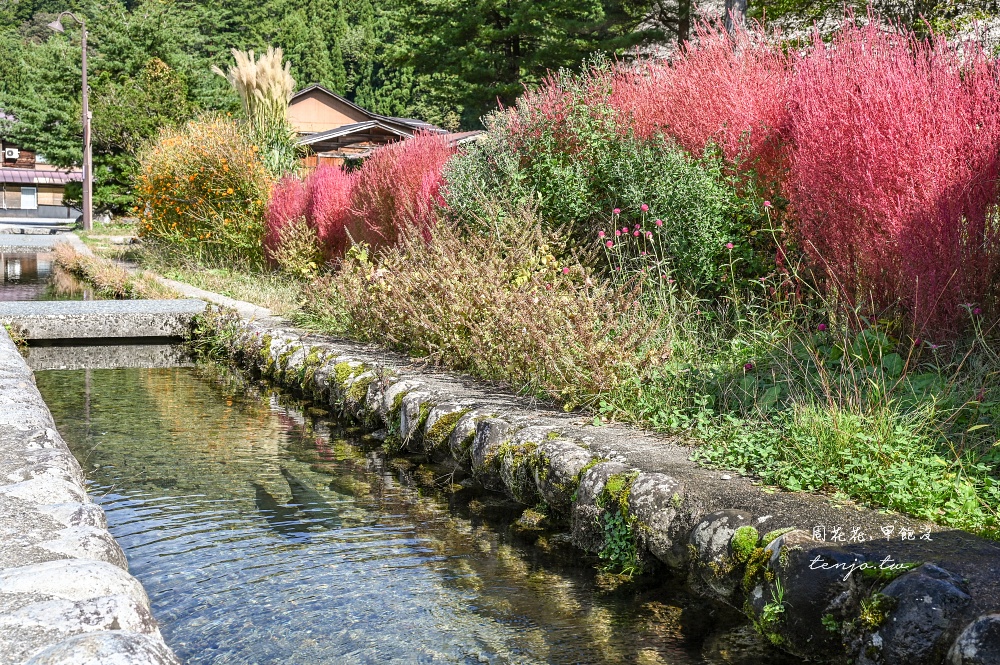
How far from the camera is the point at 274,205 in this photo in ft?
47.7

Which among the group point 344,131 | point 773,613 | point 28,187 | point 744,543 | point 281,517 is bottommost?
point 281,517

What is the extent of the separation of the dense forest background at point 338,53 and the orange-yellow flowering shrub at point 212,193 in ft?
19.9

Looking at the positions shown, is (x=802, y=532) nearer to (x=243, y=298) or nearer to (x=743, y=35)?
(x=743, y=35)

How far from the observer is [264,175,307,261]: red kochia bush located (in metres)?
13.9

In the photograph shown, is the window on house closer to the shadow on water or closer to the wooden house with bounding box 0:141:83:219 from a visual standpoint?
the wooden house with bounding box 0:141:83:219

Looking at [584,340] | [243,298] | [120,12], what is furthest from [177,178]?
[120,12]

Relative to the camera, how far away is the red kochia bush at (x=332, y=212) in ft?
41.4

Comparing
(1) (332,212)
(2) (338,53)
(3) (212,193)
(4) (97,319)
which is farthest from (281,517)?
(2) (338,53)

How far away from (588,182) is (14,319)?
20.5 ft

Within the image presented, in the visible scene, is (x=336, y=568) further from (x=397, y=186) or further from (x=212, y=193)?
(x=212, y=193)

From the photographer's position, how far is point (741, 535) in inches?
129

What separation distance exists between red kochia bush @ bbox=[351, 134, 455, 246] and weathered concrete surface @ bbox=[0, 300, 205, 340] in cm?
227

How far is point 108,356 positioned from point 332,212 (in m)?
3.94

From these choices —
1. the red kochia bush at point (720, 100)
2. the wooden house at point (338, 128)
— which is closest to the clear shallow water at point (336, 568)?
the red kochia bush at point (720, 100)
